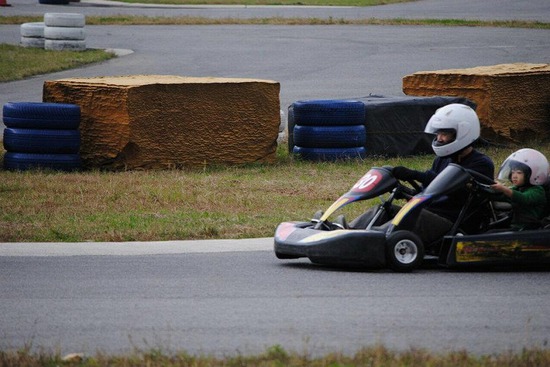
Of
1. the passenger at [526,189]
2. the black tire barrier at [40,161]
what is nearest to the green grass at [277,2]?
the black tire barrier at [40,161]

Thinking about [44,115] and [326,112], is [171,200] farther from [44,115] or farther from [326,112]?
[326,112]

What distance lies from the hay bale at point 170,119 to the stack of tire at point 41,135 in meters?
0.32

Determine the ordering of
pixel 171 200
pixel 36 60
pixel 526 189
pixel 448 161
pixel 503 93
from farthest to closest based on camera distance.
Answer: pixel 36 60 → pixel 503 93 → pixel 171 200 → pixel 448 161 → pixel 526 189

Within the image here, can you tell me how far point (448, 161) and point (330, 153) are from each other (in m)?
4.87

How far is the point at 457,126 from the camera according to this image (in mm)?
7715

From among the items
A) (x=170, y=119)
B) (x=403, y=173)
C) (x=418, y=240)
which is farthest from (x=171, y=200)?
(x=418, y=240)

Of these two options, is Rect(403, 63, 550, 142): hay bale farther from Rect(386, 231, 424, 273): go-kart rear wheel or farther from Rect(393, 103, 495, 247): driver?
Rect(386, 231, 424, 273): go-kart rear wheel

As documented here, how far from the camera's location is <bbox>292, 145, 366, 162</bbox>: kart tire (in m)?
12.8

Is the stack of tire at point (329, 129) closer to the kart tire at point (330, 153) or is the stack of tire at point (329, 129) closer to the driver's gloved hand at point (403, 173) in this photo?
the kart tire at point (330, 153)

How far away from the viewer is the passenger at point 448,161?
24.6 feet

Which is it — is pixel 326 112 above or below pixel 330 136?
above

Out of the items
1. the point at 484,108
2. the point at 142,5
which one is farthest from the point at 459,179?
the point at 142,5

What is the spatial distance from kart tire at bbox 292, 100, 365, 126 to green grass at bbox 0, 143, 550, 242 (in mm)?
483

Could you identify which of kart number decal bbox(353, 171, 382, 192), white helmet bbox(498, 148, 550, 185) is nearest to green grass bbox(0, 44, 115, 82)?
kart number decal bbox(353, 171, 382, 192)
